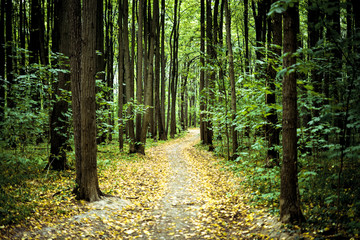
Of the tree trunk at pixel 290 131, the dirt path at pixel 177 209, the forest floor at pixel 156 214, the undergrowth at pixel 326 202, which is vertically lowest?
the dirt path at pixel 177 209

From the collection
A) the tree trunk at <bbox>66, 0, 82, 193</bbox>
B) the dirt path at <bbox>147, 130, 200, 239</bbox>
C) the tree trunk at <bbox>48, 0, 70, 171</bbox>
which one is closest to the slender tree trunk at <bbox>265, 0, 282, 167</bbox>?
the dirt path at <bbox>147, 130, 200, 239</bbox>

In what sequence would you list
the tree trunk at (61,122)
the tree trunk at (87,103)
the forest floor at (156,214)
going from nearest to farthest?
1. the forest floor at (156,214)
2. the tree trunk at (87,103)
3. the tree trunk at (61,122)

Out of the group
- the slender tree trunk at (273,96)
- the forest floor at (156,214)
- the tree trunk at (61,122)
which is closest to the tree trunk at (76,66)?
the forest floor at (156,214)

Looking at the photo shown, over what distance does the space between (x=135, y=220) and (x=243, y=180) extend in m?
3.97

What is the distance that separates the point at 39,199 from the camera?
17.1 feet

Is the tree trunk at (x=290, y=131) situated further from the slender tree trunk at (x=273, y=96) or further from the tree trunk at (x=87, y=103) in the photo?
the tree trunk at (x=87, y=103)

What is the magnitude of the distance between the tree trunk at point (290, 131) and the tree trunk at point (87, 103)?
4.64 meters

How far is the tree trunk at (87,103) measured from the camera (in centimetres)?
549

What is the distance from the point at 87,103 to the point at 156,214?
3489 millimetres

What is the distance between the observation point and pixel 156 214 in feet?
18.4

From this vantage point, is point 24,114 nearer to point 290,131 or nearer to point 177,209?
point 177,209

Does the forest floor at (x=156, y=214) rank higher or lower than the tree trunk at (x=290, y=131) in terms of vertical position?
lower

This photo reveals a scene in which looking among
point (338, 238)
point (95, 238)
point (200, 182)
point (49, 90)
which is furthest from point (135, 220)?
point (49, 90)

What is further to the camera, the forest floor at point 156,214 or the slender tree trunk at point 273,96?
the slender tree trunk at point 273,96
